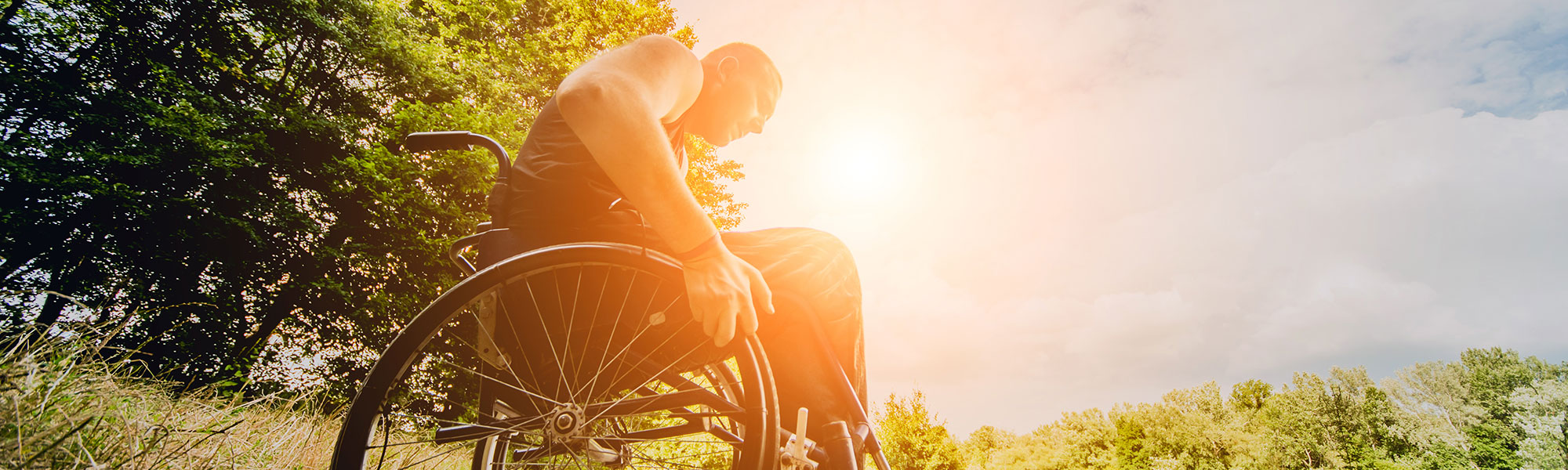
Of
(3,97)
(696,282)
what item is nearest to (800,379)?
(696,282)

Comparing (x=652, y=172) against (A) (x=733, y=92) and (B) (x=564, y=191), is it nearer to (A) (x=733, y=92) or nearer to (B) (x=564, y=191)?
(B) (x=564, y=191)

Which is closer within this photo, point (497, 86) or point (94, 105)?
point (94, 105)

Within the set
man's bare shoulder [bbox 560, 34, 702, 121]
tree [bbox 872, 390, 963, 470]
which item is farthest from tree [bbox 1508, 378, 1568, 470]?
man's bare shoulder [bbox 560, 34, 702, 121]

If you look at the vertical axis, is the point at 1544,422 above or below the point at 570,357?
above

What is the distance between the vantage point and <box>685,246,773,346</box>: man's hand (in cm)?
120

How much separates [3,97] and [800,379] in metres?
14.2

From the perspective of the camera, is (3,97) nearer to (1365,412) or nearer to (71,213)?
(71,213)

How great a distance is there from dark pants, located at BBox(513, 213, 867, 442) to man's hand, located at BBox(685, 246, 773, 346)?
185 millimetres

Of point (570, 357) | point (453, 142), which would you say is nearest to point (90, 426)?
point (453, 142)

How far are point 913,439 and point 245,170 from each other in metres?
20.9

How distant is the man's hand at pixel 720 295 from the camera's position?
1.20 m

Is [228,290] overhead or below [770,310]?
overhead

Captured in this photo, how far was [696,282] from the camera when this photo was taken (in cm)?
122

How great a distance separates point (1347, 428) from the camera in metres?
43.8
